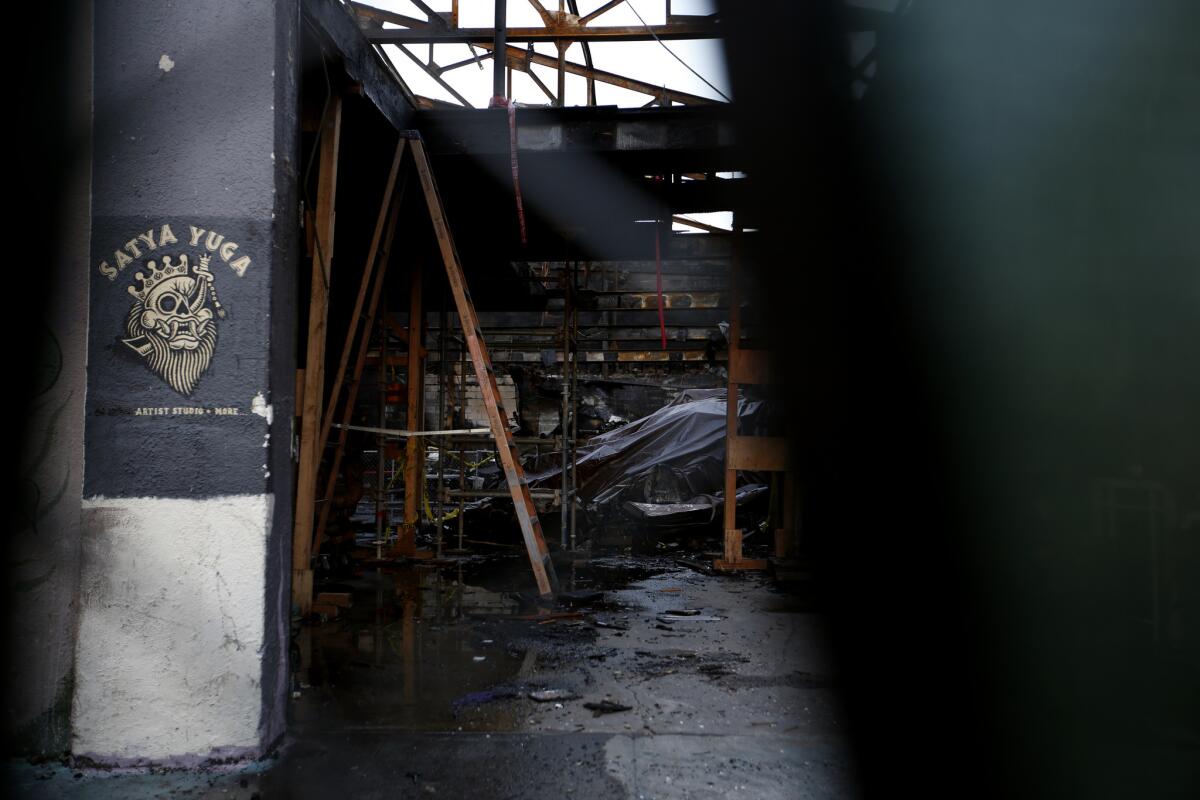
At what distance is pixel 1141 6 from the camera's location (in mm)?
1420

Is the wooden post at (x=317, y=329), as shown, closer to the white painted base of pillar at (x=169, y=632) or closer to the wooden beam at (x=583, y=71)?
the white painted base of pillar at (x=169, y=632)

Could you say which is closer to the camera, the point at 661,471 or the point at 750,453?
the point at 750,453

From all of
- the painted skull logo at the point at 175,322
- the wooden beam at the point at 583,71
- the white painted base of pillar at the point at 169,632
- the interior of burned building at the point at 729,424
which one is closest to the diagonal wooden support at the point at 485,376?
the interior of burned building at the point at 729,424

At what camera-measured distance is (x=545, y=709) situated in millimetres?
3480

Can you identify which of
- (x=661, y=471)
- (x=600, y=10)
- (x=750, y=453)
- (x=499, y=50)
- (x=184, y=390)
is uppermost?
(x=600, y=10)

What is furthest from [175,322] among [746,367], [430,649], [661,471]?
[661,471]

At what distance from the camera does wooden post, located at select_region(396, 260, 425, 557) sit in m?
7.77

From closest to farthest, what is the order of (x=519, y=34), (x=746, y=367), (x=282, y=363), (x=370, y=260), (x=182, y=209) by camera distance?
(x=182, y=209), (x=282, y=363), (x=370, y=260), (x=519, y=34), (x=746, y=367)

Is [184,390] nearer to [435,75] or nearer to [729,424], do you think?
[729,424]

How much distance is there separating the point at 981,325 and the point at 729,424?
6.10m

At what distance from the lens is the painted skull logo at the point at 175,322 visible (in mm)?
2980

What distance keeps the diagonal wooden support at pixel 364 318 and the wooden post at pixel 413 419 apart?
1154 mm

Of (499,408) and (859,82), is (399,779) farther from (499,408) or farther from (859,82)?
(499,408)

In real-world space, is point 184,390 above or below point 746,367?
below
